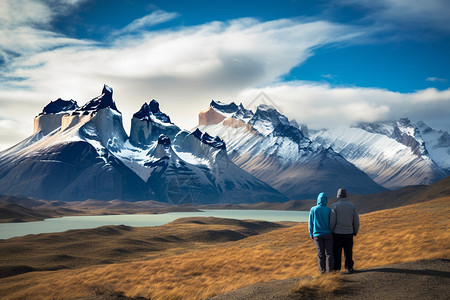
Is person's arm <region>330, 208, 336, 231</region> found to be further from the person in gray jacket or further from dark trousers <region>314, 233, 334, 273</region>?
dark trousers <region>314, 233, 334, 273</region>

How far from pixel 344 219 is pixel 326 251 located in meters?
1.29

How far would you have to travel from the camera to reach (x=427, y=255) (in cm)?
2053

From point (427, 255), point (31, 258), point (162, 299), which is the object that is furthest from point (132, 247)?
point (427, 255)

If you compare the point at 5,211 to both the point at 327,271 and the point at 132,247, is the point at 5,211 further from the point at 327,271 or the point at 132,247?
the point at 327,271

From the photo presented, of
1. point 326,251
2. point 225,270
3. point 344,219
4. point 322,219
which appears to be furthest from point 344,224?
point 225,270

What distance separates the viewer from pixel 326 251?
54.5 feet

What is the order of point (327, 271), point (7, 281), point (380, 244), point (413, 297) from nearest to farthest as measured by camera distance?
point (413, 297), point (327, 271), point (380, 244), point (7, 281)

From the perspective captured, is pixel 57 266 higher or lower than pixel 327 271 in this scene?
lower

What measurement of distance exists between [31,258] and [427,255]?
47820 millimetres

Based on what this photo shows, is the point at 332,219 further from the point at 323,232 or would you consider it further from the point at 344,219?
the point at 323,232

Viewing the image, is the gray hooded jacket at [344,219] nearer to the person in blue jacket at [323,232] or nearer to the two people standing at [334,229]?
the two people standing at [334,229]

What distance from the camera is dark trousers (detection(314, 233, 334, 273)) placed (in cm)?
1642

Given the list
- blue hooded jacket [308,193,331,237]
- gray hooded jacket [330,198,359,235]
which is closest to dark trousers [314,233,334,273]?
blue hooded jacket [308,193,331,237]

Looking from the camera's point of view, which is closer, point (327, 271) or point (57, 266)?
point (327, 271)
